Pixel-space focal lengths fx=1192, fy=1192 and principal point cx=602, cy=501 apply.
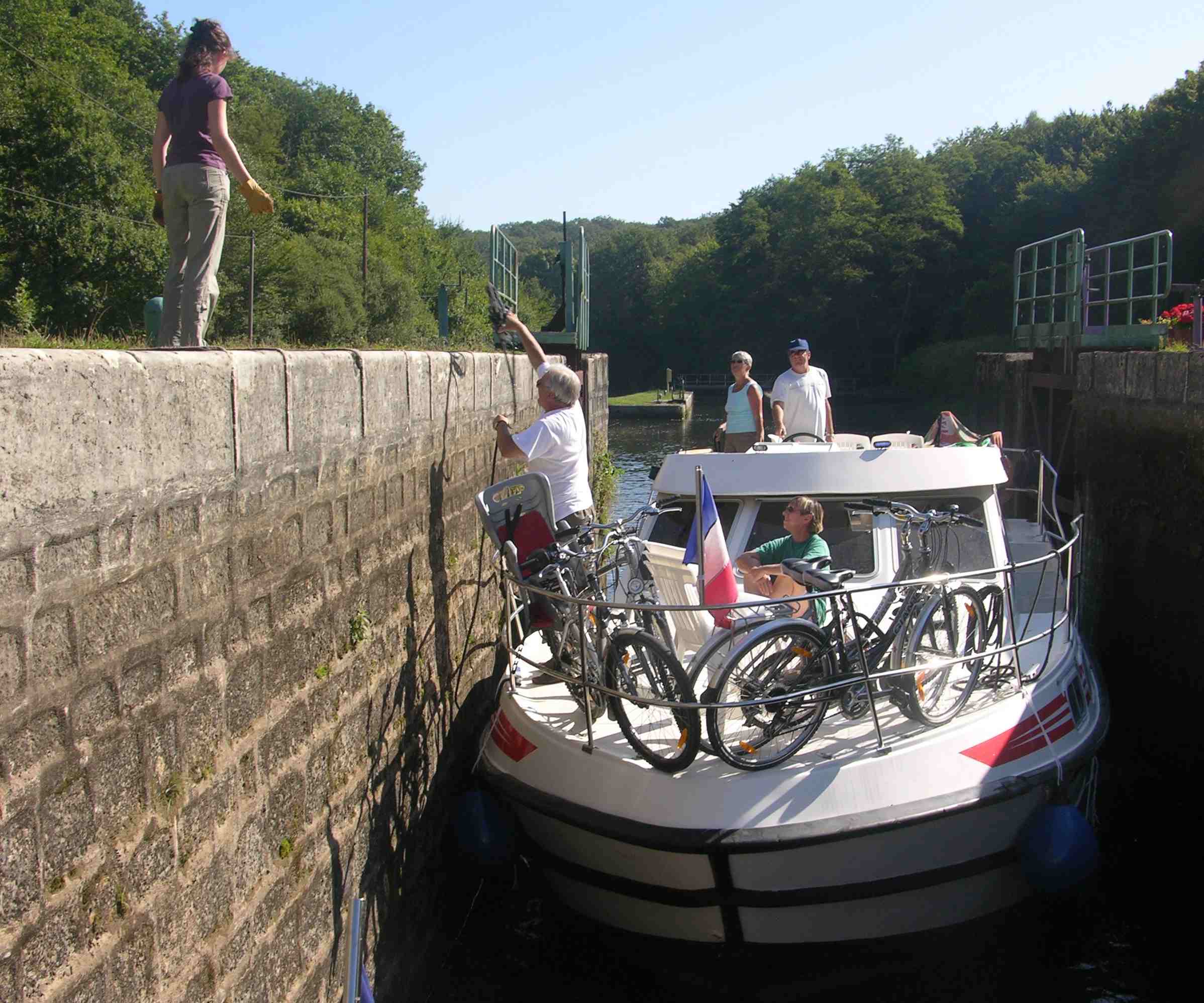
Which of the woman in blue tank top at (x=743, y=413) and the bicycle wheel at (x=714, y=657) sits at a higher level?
the woman in blue tank top at (x=743, y=413)

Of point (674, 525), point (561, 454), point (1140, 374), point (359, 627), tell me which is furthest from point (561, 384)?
point (1140, 374)

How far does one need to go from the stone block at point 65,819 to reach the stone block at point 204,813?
0.50 meters

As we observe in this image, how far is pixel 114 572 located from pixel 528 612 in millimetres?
3347

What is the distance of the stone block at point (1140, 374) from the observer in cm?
919

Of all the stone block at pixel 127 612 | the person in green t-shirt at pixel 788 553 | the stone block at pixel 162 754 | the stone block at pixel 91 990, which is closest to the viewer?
the stone block at pixel 91 990

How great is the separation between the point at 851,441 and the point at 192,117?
5.97 meters

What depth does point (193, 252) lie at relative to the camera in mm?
5230

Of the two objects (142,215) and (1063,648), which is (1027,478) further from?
(142,215)

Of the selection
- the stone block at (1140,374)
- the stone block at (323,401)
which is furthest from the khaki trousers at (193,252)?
the stone block at (1140,374)

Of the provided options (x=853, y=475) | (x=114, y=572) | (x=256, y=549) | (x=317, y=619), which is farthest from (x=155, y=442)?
(x=853, y=475)

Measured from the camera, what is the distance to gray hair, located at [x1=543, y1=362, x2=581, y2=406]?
253 inches

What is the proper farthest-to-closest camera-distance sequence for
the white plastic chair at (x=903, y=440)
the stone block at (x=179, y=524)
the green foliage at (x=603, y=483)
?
the green foliage at (x=603, y=483) → the white plastic chair at (x=903, y=440) → the stone block at (x=179, y=524)

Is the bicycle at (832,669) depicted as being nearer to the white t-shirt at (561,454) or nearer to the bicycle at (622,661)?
the bicycle at (622,661)

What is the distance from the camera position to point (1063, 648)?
6.61 meters
